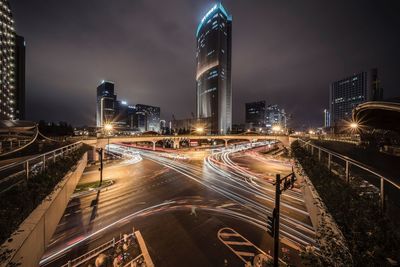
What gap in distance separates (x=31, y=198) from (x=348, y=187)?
11.3 meters

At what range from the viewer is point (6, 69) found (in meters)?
68.8

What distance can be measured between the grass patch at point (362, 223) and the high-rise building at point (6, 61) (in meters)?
94.7

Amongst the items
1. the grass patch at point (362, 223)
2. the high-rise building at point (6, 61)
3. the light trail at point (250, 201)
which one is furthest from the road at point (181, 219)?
the high-rise building at point (6, 61)

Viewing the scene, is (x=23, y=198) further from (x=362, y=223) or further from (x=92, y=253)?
(x=362, y=223)

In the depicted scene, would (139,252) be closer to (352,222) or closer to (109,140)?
(352,222)

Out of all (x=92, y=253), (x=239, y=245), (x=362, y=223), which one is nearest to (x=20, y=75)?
(x=92, y=253)

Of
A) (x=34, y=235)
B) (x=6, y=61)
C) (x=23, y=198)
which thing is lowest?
(x=34, y=235)

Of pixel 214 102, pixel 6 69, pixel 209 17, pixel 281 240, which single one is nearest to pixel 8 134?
pixel 281 240

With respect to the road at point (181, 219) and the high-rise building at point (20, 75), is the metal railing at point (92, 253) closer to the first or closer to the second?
the road at point (181, 219)

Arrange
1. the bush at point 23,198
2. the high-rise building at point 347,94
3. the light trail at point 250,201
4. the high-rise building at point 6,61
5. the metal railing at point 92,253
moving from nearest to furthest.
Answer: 1. the bush at point 23,198
2. the metal railing at point 92,253
3. the light trail at point 250,201
4. the high-rise building at point 6,61
5. the high-rise building at point 347,94

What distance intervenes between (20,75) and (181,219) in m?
134

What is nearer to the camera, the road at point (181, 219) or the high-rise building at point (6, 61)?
the road at point (181, 219)

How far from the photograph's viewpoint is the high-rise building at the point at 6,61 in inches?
2530

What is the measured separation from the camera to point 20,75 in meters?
94.1
